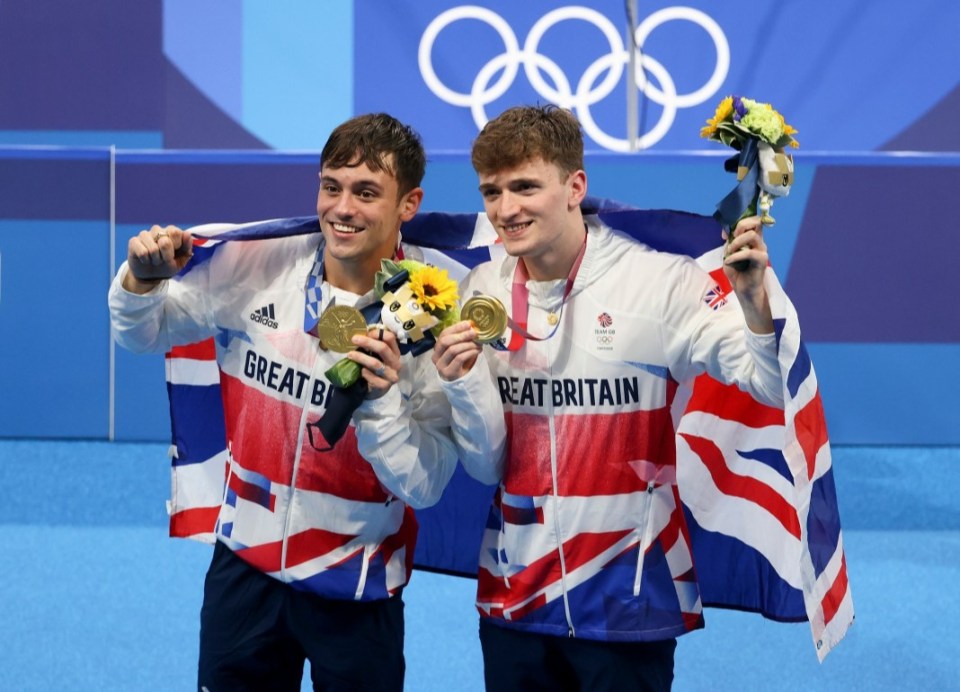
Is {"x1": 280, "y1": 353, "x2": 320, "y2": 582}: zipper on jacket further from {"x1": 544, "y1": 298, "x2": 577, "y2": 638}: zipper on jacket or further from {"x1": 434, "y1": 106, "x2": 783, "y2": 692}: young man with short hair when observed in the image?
{"x1": 544, "y1": 298, "x2": 577, "y2": 638}: zipper on jacket

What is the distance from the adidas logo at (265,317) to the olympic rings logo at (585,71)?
5667mm

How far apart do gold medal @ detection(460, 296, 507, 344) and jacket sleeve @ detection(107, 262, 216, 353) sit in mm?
842

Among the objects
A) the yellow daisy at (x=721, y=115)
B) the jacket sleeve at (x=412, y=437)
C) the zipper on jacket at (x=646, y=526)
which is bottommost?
the zipper on jacket at (x=646, y=526)

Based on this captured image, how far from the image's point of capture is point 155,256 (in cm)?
343

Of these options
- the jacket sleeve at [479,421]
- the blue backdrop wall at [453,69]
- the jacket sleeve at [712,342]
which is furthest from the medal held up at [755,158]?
the blue backdrop wall at [453,69]

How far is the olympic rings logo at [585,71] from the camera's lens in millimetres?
9094

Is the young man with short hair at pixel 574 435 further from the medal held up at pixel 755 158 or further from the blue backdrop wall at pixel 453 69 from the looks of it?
the blue backdrop wall at pixel 453 69

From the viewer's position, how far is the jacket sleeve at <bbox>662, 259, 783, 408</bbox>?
3213mm

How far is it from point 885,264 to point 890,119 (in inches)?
65.7

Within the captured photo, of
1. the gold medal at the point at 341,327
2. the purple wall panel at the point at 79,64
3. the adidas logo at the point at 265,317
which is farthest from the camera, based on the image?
the purple wall panel at the point at 79,64

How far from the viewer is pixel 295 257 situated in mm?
3709

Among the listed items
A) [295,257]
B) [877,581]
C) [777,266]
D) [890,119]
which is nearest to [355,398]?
[295,257]

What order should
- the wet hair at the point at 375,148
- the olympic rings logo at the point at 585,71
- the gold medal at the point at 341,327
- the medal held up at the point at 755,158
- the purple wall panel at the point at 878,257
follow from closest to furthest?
the medal held up at the point at 755,158, the gold medal at the point at 341,327, the wet hair at the point at 375,148, the purple wall panel at the point at 878,257, the olympic rings logo at the point at 585,71

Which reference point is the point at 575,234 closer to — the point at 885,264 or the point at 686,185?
the point at 686,185
